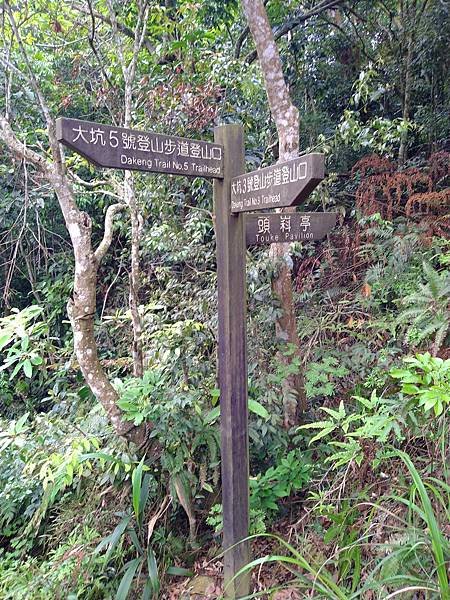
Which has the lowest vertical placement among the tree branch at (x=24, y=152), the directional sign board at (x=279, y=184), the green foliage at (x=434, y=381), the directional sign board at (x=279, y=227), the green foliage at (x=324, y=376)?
the green foliage at (x=324, y=376)

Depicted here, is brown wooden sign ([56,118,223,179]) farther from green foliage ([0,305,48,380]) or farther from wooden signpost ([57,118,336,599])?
green foliage ([0,305,48,380])

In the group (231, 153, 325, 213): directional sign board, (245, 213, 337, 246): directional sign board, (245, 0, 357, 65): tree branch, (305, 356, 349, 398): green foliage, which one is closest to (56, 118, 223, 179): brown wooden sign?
(231, 153, 325, 213): directional sign board

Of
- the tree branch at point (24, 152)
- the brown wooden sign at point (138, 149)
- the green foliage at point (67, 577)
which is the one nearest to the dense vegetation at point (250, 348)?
the green foliage at point (67, 577)

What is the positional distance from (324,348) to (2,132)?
8.42ft

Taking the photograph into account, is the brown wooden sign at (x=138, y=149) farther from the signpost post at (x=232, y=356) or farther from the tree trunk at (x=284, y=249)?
the tree trunk at (x=284, y=249)

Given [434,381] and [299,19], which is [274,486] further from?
[299,19]

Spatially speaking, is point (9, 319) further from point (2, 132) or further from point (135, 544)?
point (135, 544)

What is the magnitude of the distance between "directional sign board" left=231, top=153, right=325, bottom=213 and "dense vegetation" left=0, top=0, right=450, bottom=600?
0.87 meters

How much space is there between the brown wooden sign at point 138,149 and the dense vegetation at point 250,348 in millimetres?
1022

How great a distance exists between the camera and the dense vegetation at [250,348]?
6.81ft

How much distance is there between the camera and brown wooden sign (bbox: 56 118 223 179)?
1.61 meters

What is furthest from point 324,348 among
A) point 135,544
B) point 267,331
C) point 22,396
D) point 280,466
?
point 22,396

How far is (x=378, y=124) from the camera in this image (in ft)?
12.1

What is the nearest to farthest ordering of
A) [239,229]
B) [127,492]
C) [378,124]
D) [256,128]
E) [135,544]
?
[239,229], [135,544], [127,492], [378,124], [256,128]
